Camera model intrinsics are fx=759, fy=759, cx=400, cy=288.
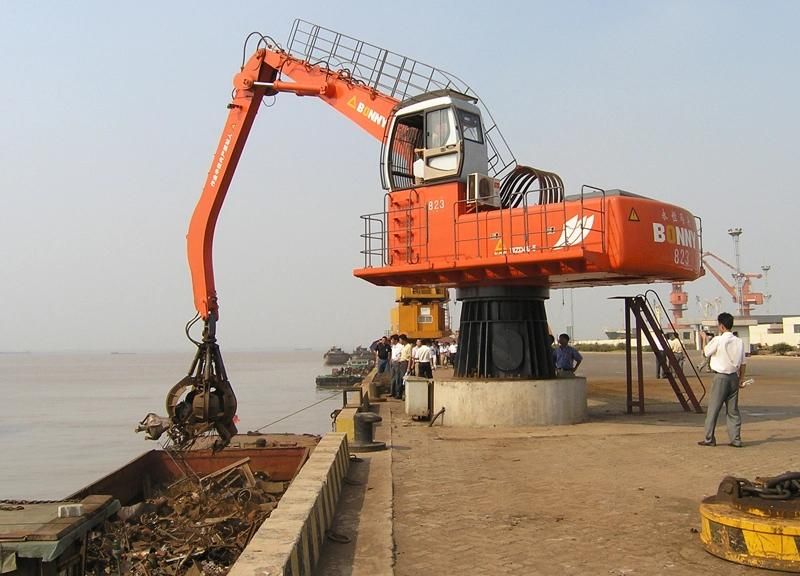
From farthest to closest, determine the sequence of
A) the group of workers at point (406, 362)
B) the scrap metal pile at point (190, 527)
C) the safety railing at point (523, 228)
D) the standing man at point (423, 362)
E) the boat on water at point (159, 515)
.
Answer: the group of workers at point (406, 362), the standing man at point (423, 362), the safety railing at point (523, 228), the scrap metal pile at point (190, 527), the boat on water at point (159, 515)

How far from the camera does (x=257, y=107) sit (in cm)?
1608

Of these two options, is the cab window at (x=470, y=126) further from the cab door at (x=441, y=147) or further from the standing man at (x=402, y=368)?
the standing man at (x=402, y=368)

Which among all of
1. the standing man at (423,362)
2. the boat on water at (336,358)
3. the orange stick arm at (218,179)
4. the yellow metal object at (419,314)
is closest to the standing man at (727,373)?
the orange stick arm at (218,179)

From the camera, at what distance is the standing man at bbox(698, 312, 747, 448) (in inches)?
429

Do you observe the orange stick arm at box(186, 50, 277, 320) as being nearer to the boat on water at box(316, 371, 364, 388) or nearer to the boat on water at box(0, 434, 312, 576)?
the boat on water at box(0, 434, 312, 576)

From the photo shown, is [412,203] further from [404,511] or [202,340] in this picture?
[404,511]

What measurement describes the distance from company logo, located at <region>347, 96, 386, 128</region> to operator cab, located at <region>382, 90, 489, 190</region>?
502mm

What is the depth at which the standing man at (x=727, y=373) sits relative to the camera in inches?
429

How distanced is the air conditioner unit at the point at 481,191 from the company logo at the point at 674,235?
296cm

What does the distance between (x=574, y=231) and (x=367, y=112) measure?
556 cm

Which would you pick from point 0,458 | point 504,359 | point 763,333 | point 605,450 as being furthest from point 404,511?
point 763,333

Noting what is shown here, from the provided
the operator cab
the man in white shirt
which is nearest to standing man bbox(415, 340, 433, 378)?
the man in white shirt

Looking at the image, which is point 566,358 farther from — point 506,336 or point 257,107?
point 257,107

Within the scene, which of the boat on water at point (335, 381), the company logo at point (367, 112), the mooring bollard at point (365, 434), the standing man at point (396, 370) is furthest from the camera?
the boat on water at point (335, 381)
